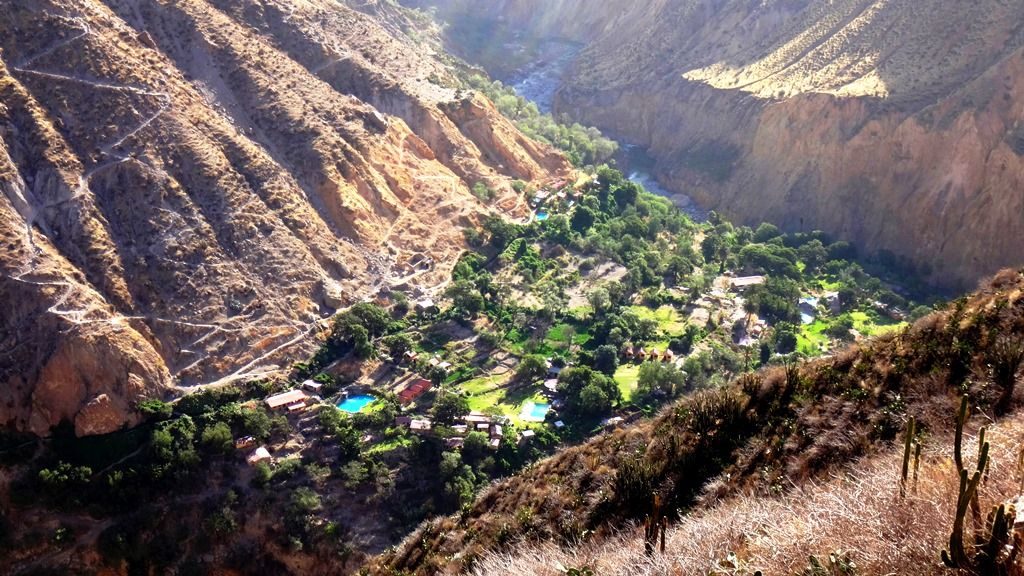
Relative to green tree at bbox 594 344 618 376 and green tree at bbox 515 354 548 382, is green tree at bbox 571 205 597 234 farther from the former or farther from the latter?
green tree at bbox 515 354 548 382

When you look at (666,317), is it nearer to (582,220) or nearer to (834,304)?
(834,304)

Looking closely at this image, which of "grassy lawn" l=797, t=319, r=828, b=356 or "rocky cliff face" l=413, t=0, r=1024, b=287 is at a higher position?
"rocky cliff face" l=413, t=0, r=1024, b=287

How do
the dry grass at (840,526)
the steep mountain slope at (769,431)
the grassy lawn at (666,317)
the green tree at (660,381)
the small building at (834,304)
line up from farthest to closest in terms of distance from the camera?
1. the small building at (834,304)
2. the grassy lawn at (666,317)
3. the green tree at (660,381)
4. the steep mountain slope at (769,431)
5. the dry grass at (840,526)

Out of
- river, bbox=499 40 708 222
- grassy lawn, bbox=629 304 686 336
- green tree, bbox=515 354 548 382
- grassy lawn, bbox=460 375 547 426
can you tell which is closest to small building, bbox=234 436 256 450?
grassy lawn, bbox=460 375 547 426

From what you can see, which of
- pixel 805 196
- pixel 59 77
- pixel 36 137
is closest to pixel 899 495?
pixel 36 137

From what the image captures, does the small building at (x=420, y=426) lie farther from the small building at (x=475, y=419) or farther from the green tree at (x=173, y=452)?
the green tree at (x=173, y=452)

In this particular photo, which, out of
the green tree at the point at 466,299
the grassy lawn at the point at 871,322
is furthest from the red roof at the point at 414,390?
the grassy lawn at the point at 871,322
